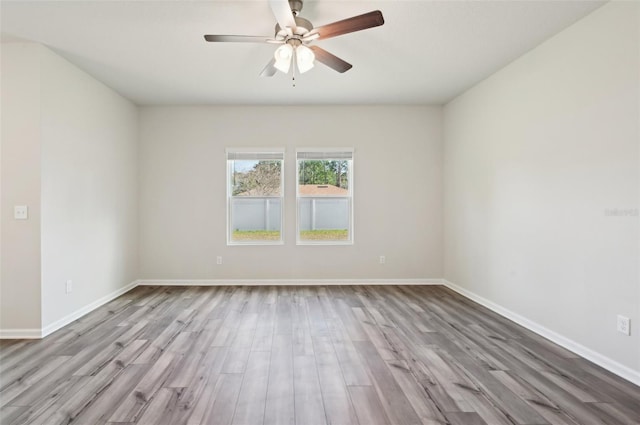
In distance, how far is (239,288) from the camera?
4.75m

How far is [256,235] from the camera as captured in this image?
5.05 metres

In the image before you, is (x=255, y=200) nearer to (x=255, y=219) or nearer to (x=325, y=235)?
(x=255, y=219)

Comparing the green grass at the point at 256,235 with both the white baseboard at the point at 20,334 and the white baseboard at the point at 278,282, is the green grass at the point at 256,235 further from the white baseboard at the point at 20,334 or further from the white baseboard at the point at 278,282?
the white baseboard at the point at 20,334

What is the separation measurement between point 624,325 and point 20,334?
16.7 ft

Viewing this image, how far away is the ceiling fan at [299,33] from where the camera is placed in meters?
2.17

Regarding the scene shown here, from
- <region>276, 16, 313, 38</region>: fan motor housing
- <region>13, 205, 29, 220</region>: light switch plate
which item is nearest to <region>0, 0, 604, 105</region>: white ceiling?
<region>276, 16, 313, 38</region>: fan motor housing

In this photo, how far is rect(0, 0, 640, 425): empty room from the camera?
221 cm

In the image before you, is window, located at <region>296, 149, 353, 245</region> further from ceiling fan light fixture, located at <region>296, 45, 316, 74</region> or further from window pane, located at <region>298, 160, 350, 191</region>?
ceiling fan light fixture, located at <region>296, 45, 316, 74</region>

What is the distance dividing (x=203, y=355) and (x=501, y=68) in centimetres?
426

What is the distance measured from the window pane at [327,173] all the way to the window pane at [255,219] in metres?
0.64

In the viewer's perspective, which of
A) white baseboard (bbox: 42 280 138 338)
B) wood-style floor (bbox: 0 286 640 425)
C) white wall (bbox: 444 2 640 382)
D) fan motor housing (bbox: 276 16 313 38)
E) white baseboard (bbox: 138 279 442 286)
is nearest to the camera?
wood-style floor (bbox: 0 286 640 425)

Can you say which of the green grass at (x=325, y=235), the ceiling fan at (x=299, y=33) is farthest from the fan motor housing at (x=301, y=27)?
the green grass at (x=325, y=235)

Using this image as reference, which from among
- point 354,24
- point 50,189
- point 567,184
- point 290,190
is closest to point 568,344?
point 567,184

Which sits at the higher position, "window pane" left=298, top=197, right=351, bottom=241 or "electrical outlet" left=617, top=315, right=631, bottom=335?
"window pane" left=298, top=197, right=351, bottom=241
